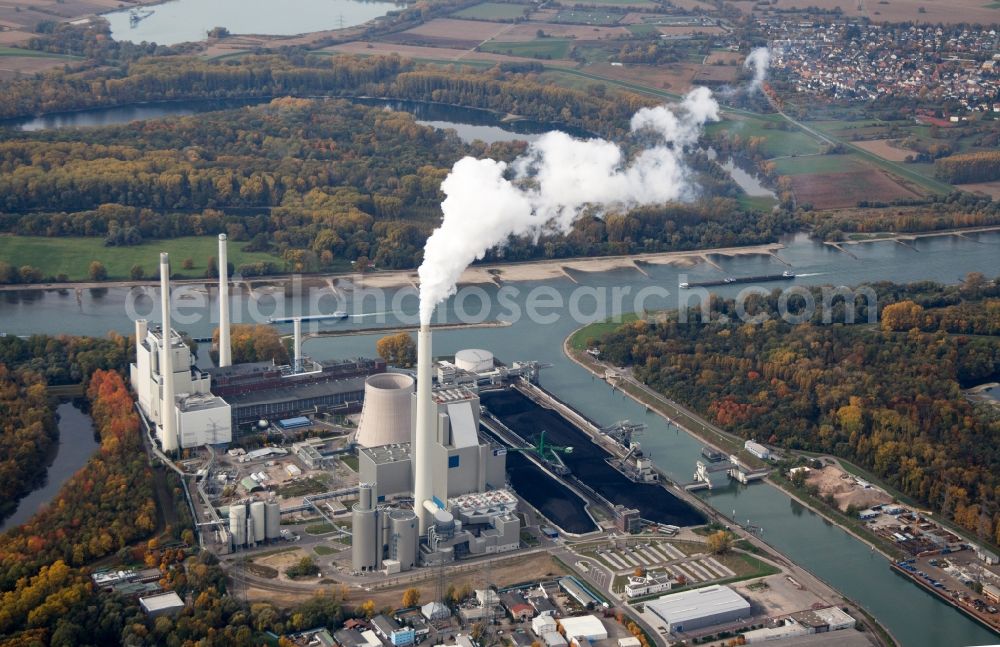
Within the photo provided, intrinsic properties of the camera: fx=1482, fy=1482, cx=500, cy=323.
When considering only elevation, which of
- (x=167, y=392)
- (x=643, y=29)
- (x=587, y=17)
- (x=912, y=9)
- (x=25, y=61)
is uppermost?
(x=912, y=9)

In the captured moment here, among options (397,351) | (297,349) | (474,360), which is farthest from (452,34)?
(297,349)

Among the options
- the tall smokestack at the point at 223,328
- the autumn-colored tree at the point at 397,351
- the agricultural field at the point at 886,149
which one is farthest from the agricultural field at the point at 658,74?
the tall smokestack at the point at 223,328

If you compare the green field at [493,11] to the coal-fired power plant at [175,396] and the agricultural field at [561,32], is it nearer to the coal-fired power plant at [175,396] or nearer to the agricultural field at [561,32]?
the agricultural field at [561,32]

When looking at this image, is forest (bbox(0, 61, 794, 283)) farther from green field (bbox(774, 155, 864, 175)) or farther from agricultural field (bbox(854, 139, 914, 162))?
agricultural field (bbox(854, 139, 914, 162))

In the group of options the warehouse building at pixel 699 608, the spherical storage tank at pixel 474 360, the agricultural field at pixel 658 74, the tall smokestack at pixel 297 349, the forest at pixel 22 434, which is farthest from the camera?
the agricultural field at pixel 658 74

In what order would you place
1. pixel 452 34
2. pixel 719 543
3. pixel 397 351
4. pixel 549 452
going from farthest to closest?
pixel 452 34
pixel 397 351
pixel 549 452
pixel 719 543

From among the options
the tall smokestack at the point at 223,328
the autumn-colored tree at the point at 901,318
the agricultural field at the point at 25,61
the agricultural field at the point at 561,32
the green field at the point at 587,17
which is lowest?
the autumn-colored tree at the point at 901,318

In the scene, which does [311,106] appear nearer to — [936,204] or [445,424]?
[936,204]

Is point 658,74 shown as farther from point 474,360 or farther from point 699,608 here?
point 699,608
